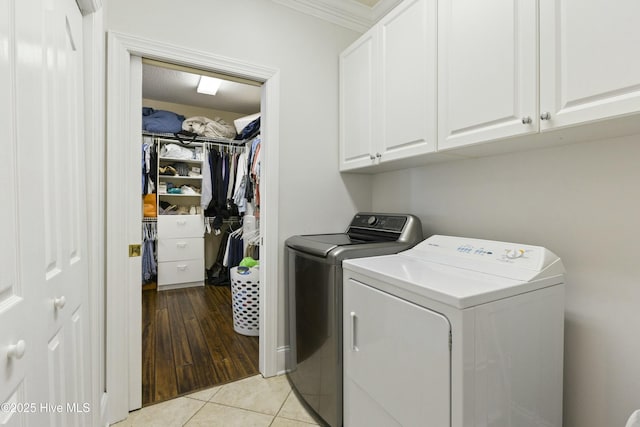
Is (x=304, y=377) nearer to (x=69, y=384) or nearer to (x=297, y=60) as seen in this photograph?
(x=69, y=384)

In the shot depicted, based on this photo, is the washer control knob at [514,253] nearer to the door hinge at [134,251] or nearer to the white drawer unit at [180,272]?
the door hinge at [134,251]

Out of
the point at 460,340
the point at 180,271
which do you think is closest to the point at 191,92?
the point at 180,271

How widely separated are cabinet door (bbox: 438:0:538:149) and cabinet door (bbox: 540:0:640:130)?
0.15 ft

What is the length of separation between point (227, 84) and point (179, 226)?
6.43ft

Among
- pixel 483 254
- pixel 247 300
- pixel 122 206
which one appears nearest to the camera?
pixel 483 254

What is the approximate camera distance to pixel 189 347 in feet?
7.82

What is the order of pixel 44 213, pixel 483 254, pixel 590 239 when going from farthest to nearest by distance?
pixel 483 254 < pixel 590 239 < pixel 44 213

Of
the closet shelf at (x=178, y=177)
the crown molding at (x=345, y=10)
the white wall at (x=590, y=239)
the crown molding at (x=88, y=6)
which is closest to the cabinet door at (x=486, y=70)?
the white wall at (x=590, y=239)

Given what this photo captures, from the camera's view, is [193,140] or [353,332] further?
[193,140]

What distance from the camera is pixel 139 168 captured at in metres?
1.61

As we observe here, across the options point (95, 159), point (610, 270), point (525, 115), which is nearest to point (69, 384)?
point (95, 159)

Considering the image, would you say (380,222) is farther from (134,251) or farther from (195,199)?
(195,199)

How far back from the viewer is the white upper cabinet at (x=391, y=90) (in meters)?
1.47

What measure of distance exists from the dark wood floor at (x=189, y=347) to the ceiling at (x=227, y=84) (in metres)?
2.20
